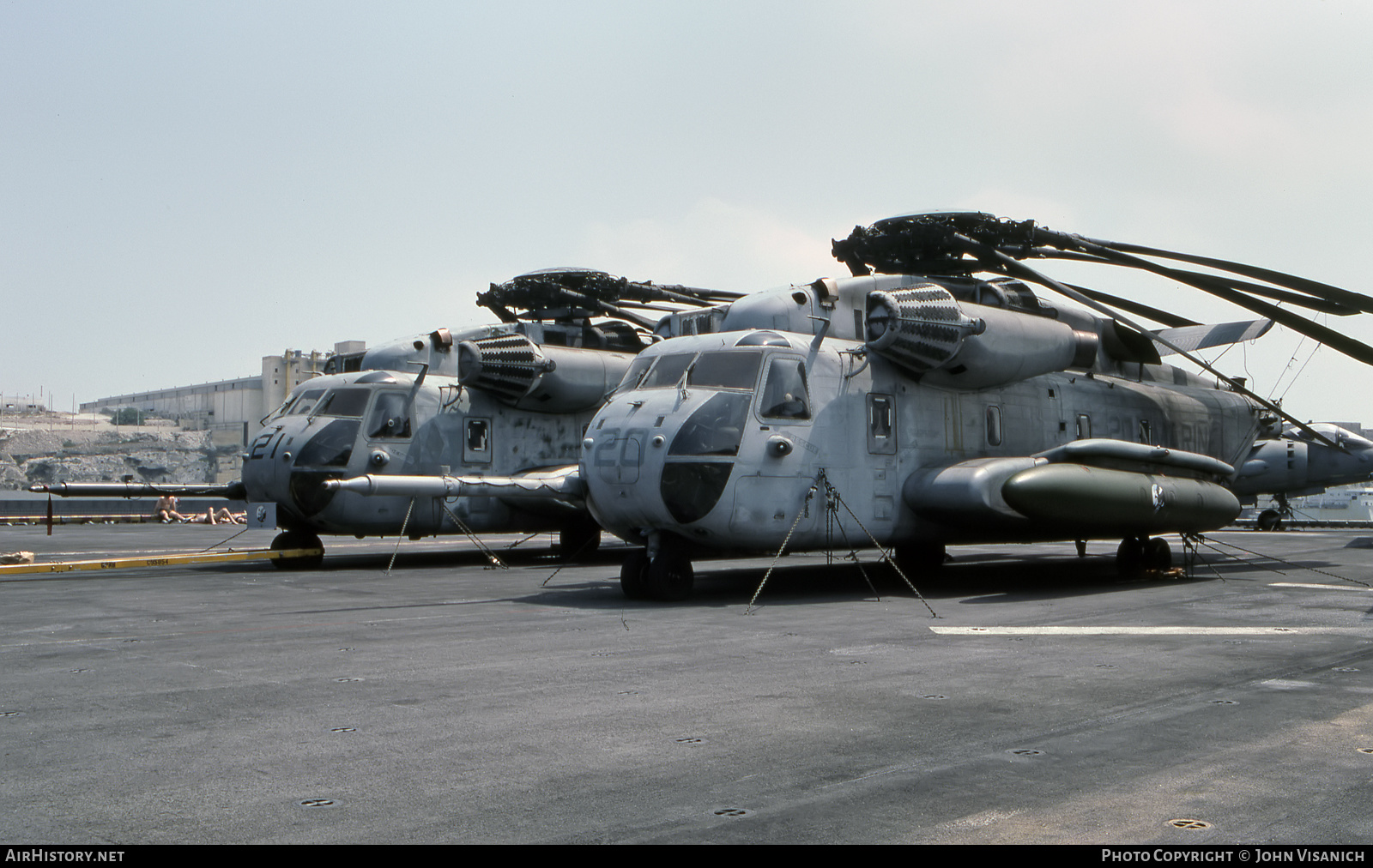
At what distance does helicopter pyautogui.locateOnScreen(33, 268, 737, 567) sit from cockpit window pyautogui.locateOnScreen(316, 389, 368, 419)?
21mm

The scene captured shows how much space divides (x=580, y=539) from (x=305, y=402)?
18.9ft

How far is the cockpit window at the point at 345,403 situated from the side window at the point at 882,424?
9.09 metres

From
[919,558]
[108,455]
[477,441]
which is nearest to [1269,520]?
[919,558]

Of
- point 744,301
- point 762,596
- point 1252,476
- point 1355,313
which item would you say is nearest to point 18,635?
point 762,596

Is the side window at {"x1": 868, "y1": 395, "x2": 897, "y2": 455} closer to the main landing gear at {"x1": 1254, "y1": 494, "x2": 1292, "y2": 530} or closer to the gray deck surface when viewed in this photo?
the gray deck surface

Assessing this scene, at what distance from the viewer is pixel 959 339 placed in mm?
14930

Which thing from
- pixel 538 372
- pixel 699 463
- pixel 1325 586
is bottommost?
pixel 1325 586

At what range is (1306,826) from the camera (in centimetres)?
432

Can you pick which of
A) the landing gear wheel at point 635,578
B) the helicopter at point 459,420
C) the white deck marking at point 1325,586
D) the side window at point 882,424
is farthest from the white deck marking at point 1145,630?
the helicopter at point 459,420

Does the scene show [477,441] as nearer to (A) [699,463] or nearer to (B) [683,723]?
(A) [699,463]

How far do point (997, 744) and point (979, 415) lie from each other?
1111cm

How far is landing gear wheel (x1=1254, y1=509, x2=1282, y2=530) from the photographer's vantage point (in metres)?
36.1

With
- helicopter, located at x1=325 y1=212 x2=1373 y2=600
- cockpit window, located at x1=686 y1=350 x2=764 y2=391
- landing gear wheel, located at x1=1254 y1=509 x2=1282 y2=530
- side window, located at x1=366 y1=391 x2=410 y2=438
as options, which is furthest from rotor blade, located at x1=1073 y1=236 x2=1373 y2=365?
landing gear wheel, located at x1=1254 y1=509 x2=1282 y2=530

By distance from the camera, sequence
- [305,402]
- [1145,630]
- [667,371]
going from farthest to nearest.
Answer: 1. [305,402]
2. [667,371]
3. [1145,630]
